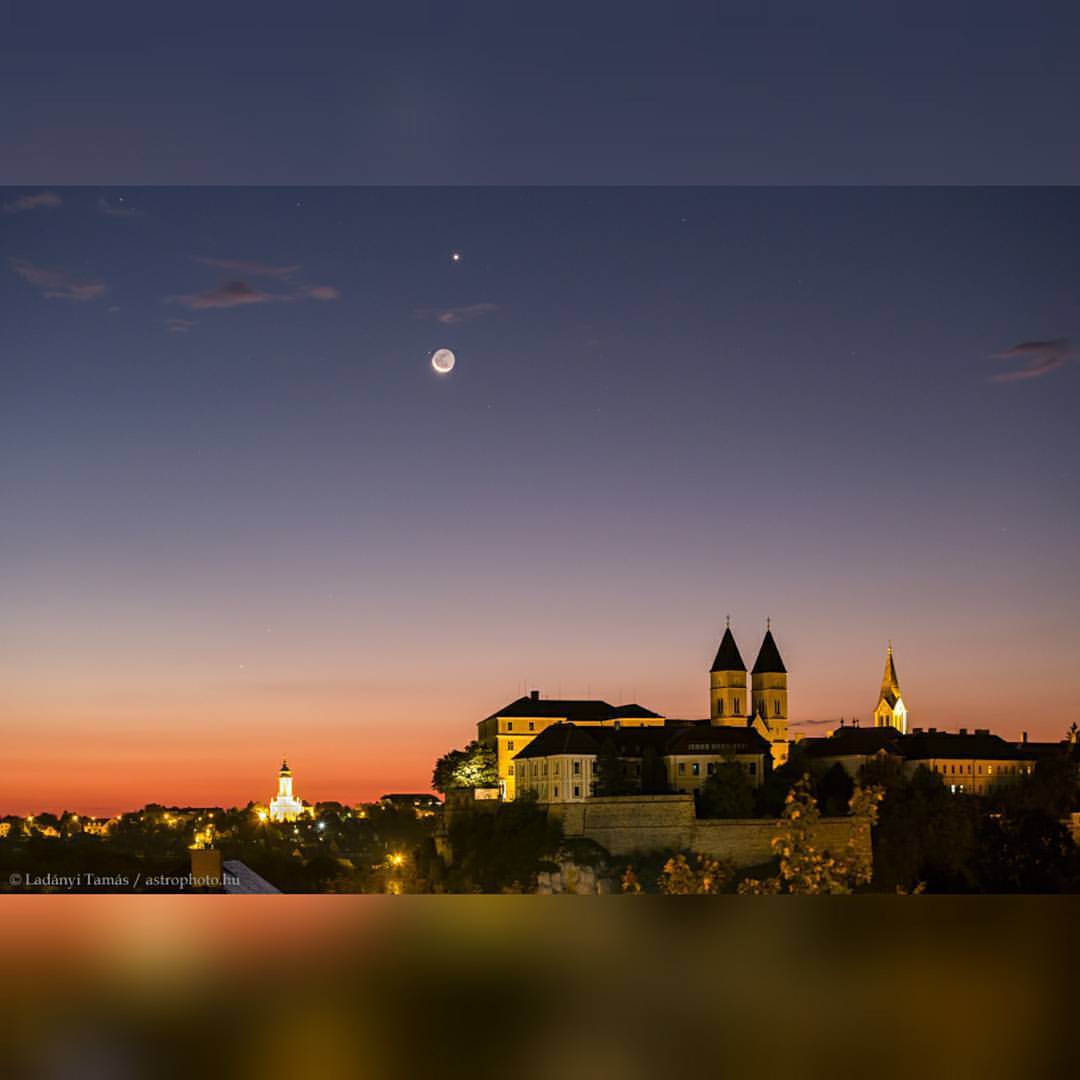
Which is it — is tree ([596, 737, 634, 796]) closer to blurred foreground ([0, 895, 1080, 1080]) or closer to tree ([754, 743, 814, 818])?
tree ([754, 743, 814, 818])

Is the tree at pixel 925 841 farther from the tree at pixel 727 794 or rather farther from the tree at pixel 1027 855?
the tree at pixel 727 794

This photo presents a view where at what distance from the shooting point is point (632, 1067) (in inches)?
233

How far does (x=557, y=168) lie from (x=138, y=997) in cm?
492

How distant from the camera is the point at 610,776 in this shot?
36.5 meters

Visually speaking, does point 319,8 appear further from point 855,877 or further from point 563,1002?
point 855,877

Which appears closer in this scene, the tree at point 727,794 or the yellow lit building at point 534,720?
the tree at point 727,794

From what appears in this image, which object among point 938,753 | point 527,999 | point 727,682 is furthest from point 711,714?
point 527,999

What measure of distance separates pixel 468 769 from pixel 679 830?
1068 centimetres

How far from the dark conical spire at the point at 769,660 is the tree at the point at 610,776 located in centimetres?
1087

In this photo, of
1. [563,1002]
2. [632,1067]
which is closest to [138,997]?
[563,1002]

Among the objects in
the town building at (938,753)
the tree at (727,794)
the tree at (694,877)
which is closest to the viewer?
the tree at (694,877)

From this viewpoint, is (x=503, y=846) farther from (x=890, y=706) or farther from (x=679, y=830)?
(x=890, y=706)

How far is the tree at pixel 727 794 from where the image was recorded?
34.6 metres

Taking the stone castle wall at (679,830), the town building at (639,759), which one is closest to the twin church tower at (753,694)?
the town building at (639,759)
